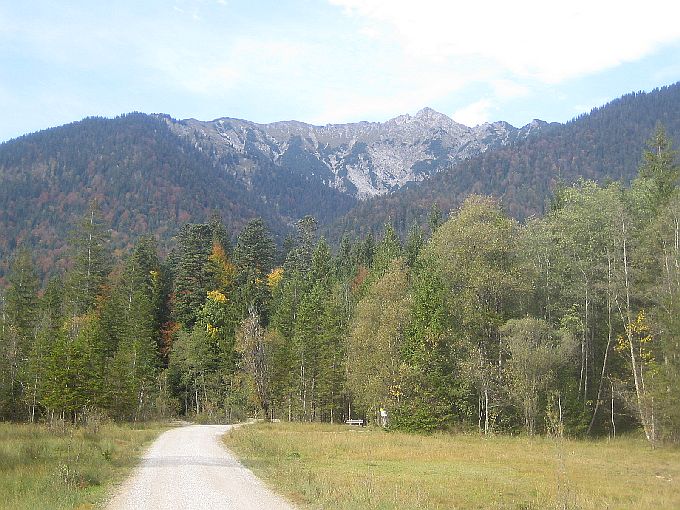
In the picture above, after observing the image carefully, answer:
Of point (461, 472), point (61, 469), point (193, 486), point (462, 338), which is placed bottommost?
point (461, 472)

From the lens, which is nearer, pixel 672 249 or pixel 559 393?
pixel 672 249

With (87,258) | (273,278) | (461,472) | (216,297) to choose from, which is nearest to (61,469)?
(461,472)

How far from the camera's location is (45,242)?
7820 inches

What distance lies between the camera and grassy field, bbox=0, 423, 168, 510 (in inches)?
→ 562

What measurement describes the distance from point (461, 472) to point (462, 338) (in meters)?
21.5

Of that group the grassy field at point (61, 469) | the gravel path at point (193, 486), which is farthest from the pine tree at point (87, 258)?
the gravel path at point (193, 486)

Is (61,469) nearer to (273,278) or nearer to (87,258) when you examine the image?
(87,258)

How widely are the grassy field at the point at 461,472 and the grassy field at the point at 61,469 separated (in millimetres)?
4993

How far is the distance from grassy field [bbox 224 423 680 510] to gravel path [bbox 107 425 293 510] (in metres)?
0.82

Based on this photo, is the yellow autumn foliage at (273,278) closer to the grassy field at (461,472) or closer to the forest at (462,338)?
the forest at (462,338)

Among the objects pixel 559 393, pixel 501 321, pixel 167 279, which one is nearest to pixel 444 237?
pixel 501 321

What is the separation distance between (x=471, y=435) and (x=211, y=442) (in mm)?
18848

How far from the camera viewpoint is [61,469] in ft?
58.1

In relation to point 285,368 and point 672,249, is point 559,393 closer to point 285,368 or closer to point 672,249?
point 672,249
